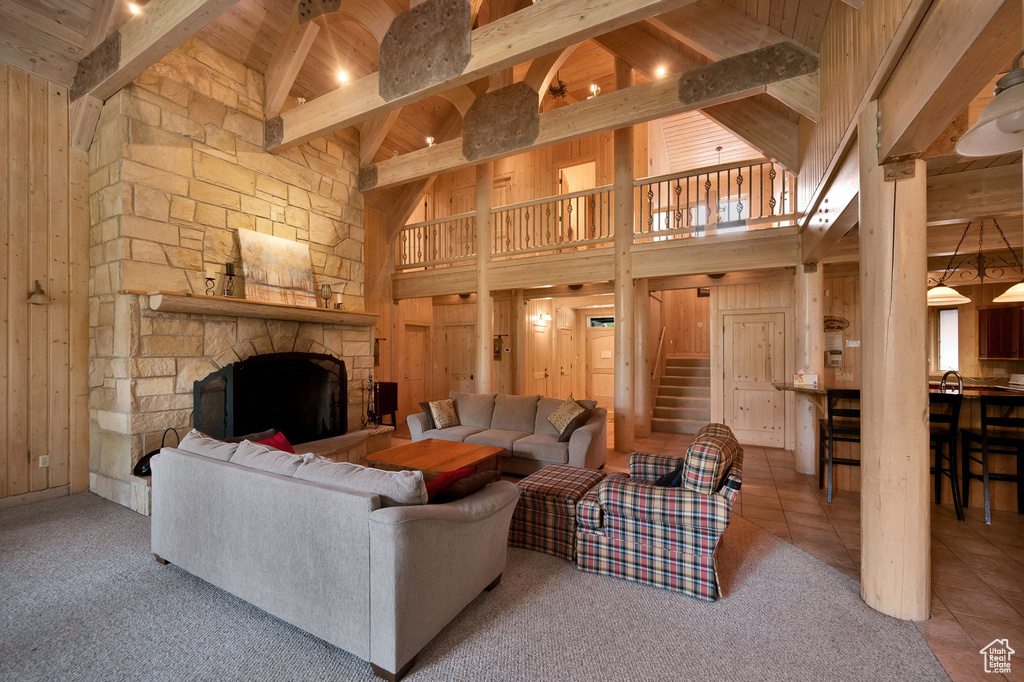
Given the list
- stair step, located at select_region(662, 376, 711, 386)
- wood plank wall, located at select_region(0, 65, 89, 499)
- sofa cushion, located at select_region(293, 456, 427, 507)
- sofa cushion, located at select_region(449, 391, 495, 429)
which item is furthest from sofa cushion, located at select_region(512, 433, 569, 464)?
wood plank wall, located at select_region(0, 65, 89, 499)

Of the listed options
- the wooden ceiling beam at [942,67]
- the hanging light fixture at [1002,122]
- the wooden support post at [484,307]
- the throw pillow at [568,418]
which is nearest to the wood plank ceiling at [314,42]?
the wooden ceiling beam at [942,67]

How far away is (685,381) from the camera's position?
27.1 feet

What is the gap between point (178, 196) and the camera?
4438mm

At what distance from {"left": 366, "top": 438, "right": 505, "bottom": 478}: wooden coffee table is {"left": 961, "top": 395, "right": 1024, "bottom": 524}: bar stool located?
13.2 ft

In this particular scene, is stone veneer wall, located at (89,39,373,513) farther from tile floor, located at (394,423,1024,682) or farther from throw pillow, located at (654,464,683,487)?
tile floor, located at (394,423,1024,682)

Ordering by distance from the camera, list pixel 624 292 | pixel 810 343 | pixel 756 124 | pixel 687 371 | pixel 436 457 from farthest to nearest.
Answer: pixel 687 371 < pixel 624 292 < pixel 810 343 < pixel 756 124 < pixel 436 457

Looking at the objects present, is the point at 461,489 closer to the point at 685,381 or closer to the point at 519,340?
the point at 519,340

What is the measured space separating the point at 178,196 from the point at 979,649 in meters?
6.67

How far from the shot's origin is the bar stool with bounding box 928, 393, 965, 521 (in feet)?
12.0

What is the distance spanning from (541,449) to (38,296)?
4.96m

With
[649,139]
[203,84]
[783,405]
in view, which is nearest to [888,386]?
[783,405]

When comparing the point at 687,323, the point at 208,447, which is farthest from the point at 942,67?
the point at 687,323

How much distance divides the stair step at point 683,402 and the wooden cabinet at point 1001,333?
144 inches

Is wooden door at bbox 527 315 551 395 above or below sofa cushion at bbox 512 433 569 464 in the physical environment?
above
